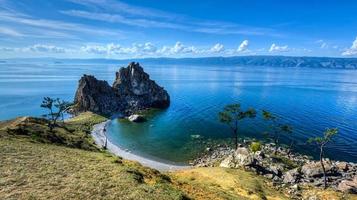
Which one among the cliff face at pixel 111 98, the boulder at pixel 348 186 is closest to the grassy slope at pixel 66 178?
the boulder at pixel 348 186

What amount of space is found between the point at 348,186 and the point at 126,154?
67.1 metres

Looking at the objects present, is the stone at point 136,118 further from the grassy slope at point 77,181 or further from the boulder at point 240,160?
the grassy slope at point 77,181

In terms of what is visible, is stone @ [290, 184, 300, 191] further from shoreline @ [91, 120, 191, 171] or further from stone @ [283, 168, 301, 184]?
shoreline @ [91, 120, 191, 171]

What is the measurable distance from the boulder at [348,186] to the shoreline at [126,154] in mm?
41535

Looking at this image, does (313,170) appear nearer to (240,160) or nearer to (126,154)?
(240,160)

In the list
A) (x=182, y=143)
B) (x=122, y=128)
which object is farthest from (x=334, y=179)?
(x=122, y=128)

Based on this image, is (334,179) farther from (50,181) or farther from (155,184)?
(50,181)

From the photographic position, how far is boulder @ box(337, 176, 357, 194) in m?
68.2

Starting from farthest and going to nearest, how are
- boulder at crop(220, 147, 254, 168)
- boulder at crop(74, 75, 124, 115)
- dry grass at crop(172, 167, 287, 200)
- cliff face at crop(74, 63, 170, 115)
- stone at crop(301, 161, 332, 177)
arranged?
1. cliff face at crop(74, 63, 170, 115)
2. boulder at crop(74, 75, 124, 115)
3. boulder at crop(220, 147, 254, 168)
4. stone at crop(301, 161, 332, 177)
5. dry grass at crop(172, 167, 287, 200)

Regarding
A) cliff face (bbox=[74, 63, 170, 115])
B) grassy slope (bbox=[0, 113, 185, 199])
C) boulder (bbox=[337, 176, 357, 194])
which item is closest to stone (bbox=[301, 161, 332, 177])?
boulder (bbox=[337, 176, 357, 194])

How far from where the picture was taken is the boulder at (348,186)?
224 feet

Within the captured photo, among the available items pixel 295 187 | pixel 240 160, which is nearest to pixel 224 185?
pixel 295 187

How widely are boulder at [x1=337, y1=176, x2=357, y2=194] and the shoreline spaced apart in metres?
41.5

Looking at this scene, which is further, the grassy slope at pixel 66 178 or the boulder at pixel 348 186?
the boulder at pixel 348 186
